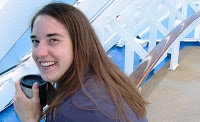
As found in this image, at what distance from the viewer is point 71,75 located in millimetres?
931

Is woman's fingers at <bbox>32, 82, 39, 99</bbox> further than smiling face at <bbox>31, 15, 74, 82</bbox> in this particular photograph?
Yes

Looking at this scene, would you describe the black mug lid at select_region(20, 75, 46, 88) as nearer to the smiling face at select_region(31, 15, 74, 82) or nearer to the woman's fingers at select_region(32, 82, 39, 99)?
the woman's fingers at select_region(32, 82, 39, 99)

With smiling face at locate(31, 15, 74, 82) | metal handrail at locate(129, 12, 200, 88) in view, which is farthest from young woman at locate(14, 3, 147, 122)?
metal handrail at locate(129, 12, 200, 88)

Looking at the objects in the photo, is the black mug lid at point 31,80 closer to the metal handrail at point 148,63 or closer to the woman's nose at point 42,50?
the woman's nose at point 42,50

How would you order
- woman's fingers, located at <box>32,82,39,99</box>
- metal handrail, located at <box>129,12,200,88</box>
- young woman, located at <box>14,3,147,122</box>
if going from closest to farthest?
young woman, located at <box>14,3,147,122</box> < woman's fingers, located at <box>32,82,39,99</box> < metal handrail, located at <box>129,12,200,88</box>

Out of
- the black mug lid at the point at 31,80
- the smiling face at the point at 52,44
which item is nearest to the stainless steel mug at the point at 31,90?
the black mug lid at the point at 31,80

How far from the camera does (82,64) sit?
931mm

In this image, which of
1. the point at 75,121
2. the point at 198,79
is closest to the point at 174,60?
the point at 198,79

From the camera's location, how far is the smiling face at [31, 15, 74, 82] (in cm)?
91

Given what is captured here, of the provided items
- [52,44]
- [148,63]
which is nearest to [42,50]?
[52,44]

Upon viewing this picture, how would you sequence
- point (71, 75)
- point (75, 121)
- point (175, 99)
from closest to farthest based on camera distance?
point (75, 121) < point (71, 75) < point (175, 99)

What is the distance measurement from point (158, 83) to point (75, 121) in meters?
2.25

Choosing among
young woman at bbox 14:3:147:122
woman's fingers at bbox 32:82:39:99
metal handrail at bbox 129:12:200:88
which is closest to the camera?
young woman at bbox 14:3:147:122

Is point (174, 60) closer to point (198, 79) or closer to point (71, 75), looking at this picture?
point (198, 79)
